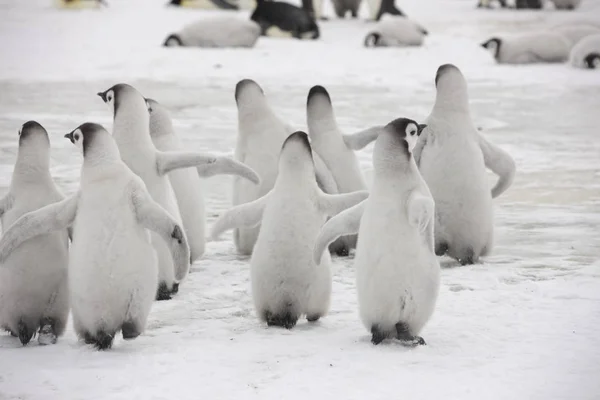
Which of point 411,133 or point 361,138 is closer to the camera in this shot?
point 411,133

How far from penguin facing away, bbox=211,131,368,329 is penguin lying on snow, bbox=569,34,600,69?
8.96 meters

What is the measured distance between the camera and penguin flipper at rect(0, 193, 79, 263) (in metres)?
3.62

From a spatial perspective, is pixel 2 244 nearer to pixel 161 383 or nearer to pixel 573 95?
pixel 161 383

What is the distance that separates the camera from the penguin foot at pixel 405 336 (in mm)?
3637

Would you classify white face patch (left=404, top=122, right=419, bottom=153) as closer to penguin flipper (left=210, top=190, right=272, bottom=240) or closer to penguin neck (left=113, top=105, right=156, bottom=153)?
penguin flipper (left=210, top=190, right=272, bottom=240)

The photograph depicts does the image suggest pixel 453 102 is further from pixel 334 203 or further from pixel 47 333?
pixel 47 333

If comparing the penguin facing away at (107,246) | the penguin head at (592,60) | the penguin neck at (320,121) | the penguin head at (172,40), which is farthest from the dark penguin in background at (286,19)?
the penguin facing away at (107,246)

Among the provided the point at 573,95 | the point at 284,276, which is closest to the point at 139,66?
the point at 573,95

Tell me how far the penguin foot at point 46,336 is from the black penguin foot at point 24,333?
0.11 ft

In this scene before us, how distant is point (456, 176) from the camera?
16.2ft

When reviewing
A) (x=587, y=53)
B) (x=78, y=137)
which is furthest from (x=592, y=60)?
(x=78, y=137)

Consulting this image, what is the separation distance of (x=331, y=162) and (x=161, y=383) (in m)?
2.29

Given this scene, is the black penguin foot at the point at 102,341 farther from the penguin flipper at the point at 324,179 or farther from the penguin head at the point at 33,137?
the penguin flipper at the point at 324,179

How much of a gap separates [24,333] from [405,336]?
1.32 m
